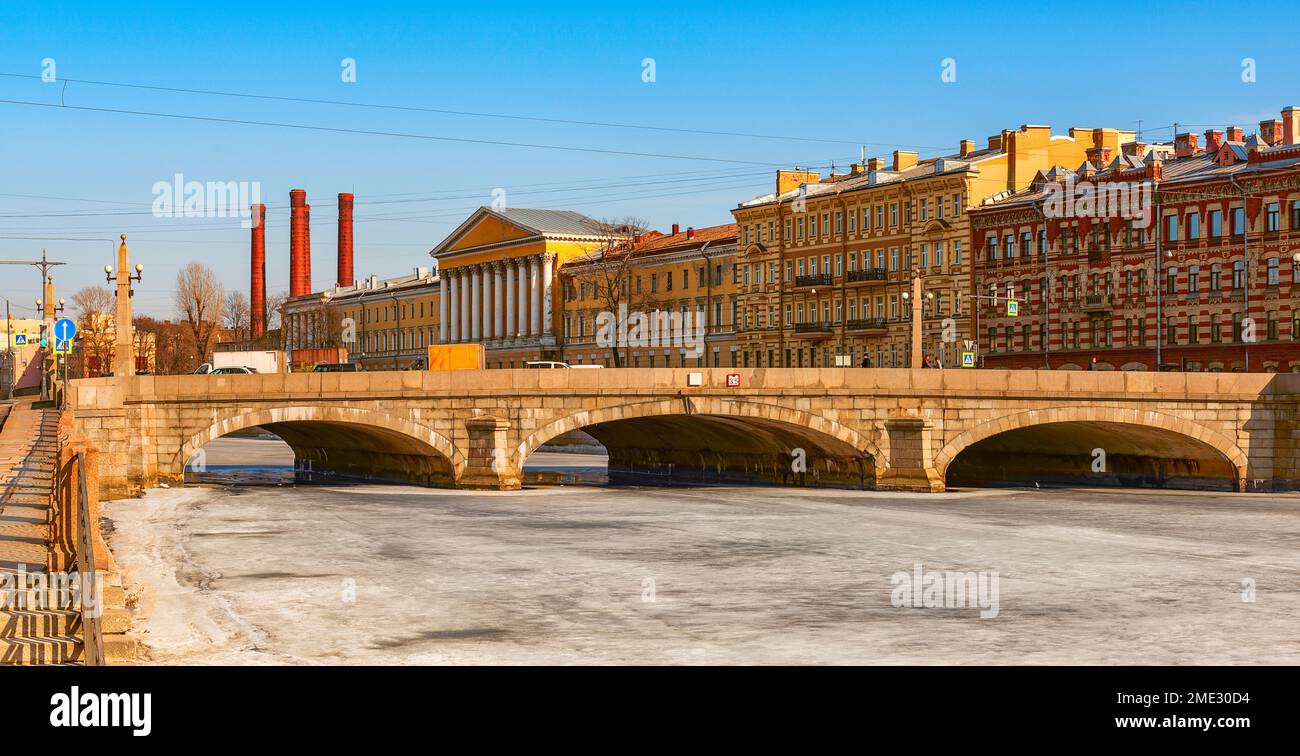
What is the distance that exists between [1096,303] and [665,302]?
3820cm

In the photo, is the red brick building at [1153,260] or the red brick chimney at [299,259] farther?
the red brick chimney at [299,259]

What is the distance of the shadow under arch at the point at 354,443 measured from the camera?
51.2 metres

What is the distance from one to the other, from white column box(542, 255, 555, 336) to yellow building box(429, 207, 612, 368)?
76 mm

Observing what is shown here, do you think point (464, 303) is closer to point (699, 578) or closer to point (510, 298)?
point (510, 298)

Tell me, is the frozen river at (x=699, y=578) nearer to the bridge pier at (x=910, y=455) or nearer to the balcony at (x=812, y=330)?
the bridge pier at (x=910, y=455)

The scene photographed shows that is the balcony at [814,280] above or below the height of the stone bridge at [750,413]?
above

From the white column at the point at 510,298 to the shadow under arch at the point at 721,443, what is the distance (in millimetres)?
56910

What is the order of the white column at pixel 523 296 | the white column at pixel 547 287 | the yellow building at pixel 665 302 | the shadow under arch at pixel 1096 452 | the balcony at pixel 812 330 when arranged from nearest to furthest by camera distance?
the shadow under arch at pixel 1096 452
the balcony at pixel 812 330
the yellow building at pixel 665 302
the white column at pixel 547 287
the white column at pixel 523 296

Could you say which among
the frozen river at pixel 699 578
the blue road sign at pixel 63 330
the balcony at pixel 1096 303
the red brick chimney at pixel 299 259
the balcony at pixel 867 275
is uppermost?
the red brick chimney at pixel 299 259

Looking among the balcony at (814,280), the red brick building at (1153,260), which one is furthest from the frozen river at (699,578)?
the balcony at (814,280)

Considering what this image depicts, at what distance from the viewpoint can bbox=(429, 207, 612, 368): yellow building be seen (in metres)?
127

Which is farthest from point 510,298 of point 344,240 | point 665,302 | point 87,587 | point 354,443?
point 87,587
